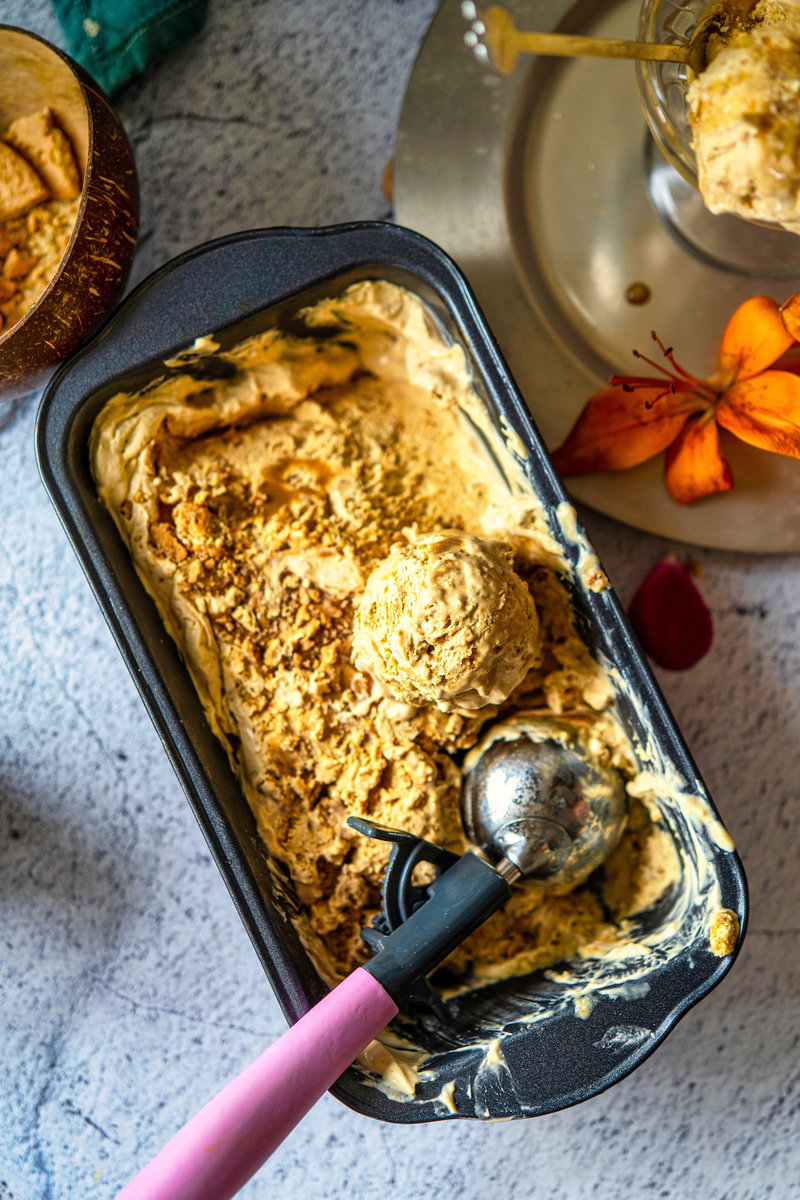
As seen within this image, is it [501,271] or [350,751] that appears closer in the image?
[350,751]

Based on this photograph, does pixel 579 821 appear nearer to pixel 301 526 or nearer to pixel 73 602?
pixel 301 526

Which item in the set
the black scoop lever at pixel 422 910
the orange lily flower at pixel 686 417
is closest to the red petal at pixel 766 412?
the orange lily flower at pixel 686 417

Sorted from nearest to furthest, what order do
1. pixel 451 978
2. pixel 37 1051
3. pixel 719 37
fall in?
pixel 719 37 < pixel 451 978 < pixel 37 1051

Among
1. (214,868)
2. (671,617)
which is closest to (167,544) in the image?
(214,868)

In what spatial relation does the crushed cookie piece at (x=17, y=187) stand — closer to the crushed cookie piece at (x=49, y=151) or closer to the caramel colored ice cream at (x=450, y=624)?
the crushed cookie piece at (x=49, y=151)

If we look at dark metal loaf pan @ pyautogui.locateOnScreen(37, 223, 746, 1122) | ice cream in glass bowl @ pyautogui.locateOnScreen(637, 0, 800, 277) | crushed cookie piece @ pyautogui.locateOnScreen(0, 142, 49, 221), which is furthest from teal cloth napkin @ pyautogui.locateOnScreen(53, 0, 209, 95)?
ice cream in glass bowl @ pyautogui.locateOnScreen(637, 0, 800, 277)

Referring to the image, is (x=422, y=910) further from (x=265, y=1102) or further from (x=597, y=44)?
(x=597, y=44)

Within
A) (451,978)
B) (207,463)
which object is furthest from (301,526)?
(451,978)
